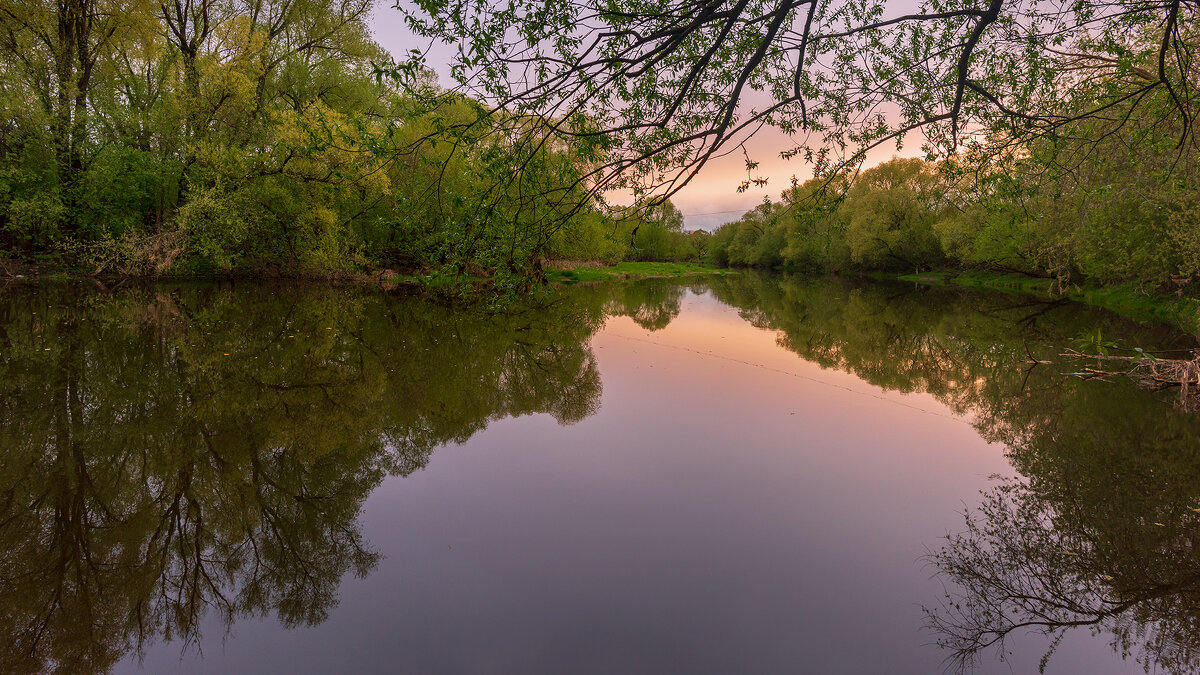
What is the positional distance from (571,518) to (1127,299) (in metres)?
31.8

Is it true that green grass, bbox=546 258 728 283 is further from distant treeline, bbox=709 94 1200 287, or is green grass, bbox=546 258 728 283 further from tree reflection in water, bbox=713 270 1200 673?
tree reflection in water, bbox=713 270 1200 673

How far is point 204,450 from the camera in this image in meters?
6.74

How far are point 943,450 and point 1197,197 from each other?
50.5 feet

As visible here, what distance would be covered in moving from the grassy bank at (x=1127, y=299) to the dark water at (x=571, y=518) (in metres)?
10.5

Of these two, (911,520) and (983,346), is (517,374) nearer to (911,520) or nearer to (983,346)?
(911,520)

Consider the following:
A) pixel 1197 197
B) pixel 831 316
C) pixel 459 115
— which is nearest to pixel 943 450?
pixel 1197 197

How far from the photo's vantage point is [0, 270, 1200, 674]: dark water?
398 centimetres

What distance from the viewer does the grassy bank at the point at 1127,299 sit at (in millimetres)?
19484

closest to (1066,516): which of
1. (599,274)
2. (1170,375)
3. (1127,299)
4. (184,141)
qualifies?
(1170,375)

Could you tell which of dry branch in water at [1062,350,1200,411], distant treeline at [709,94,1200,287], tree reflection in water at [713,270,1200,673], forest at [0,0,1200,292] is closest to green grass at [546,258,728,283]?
forest at [0,0,1200,292]

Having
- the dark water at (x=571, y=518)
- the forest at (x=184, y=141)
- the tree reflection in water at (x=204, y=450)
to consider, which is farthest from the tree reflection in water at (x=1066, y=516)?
the forest at (x=184, y=141)

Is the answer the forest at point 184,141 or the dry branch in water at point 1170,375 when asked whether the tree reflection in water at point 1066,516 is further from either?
the forest at point 184,141

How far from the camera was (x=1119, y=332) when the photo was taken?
1817 cm

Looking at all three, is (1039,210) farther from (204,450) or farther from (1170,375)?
(204,450)
